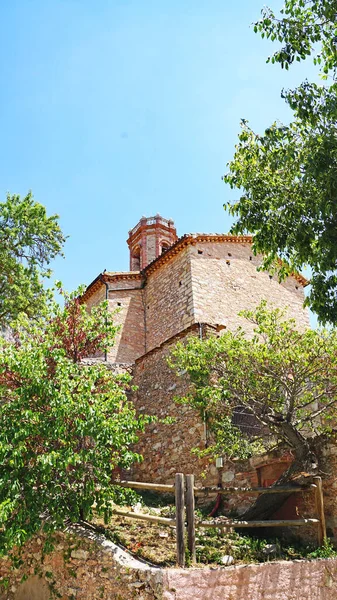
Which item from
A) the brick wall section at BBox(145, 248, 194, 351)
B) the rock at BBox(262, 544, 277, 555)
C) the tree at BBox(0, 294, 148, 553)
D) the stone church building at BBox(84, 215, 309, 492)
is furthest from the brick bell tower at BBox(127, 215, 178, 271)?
the rock at BBox(262, 544, 277, 555)

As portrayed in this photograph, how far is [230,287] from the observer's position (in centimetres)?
1880

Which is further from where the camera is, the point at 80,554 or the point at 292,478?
the point at 292,478

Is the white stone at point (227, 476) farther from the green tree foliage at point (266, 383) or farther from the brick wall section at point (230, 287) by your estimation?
the brick wall section at point (230, 287)

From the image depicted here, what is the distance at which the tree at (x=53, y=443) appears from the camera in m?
7.34

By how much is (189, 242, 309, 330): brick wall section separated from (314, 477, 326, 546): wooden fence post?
9.50m

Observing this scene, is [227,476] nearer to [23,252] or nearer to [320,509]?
[320,509]

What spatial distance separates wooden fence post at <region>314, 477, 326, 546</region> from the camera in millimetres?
7914

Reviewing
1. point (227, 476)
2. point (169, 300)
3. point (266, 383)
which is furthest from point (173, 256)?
point (227, 476)

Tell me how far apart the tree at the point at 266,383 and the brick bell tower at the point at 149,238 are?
22.7 meters

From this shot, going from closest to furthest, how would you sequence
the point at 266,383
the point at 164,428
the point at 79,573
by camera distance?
the point at 79,573 → the point at 266,383 → the point at 164,428

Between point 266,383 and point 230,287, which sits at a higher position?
point 230,287

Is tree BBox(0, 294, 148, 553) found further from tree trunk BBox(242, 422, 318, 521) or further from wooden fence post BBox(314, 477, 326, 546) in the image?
wooden fence post BBox(314, 477, 326, 546)

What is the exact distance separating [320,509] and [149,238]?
26675 mm

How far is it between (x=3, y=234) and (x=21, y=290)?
2234 millimetres
